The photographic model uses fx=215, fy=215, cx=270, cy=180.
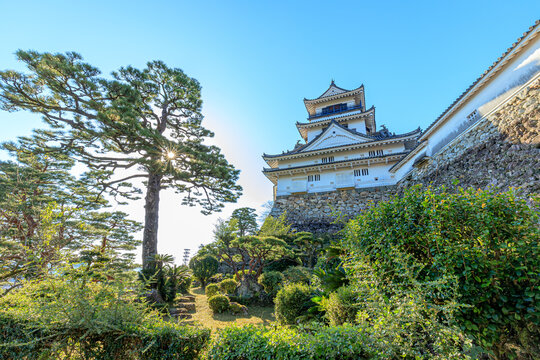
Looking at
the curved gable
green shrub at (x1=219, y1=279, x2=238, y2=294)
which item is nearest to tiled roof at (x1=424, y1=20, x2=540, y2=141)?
the curved gable

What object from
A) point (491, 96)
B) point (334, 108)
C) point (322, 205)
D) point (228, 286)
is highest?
point (334, 108)

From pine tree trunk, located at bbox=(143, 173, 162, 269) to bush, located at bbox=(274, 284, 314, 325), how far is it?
6.55m

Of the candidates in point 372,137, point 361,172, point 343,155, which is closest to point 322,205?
point 361,172

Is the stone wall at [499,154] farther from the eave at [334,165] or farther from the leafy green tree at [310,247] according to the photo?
the eave at [334,165]

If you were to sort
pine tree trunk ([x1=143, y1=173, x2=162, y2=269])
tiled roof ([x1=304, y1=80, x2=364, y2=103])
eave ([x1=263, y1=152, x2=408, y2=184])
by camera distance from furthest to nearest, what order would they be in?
tiled roof ([x1=304, y1=80, x2=364, y2=103])
eave ([x1=263, y1=152, x2=408, y2=184])
pine tree trunk ([x1=143, y1=173, x2=162, y2=269])

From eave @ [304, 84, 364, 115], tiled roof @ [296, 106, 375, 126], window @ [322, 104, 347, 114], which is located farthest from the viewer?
window @ [322, 104, 347, 114]

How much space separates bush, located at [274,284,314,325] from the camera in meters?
5.85

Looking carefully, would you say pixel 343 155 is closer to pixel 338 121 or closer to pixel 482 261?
pixel 338 121

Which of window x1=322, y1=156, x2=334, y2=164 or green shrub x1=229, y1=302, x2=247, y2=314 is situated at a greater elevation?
window x1=322, y1=156, x2=334, y2=164

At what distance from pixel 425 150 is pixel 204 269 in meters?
15.0

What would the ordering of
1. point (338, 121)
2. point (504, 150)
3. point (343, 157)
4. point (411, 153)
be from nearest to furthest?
point (504, 150) < point (411, 153) < point (343, 157) < point (338, 121)

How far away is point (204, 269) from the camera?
14.5 meters

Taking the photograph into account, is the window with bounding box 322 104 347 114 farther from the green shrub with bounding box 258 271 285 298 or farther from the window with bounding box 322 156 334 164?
the green shrub with bounding box 258 271 285 298

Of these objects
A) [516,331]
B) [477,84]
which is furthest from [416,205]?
[477,84]
